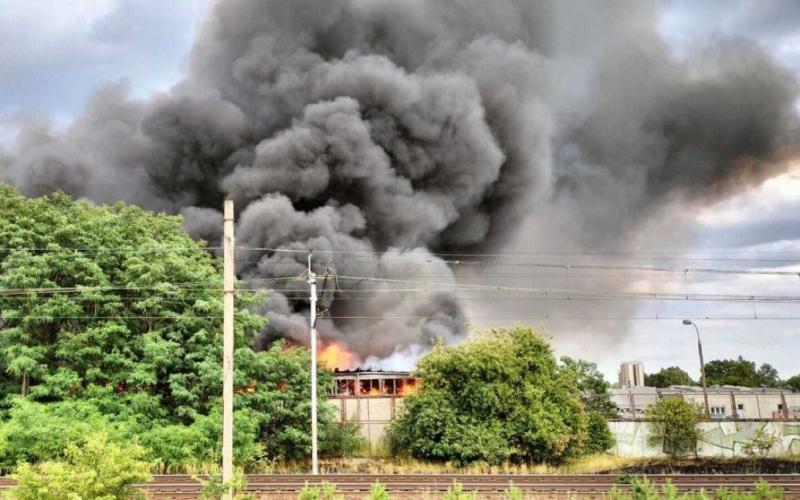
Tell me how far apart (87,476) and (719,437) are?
97.2ft

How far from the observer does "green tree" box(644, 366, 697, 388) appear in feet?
307

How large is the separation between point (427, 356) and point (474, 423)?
130 inches

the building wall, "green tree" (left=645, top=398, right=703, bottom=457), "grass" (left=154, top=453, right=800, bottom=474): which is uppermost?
the building wall

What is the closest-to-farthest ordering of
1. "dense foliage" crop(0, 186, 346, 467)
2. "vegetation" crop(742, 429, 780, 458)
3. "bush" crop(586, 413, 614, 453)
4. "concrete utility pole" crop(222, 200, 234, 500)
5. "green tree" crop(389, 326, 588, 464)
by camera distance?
"concrete utility pole" crop(222, 200, 234, 500) → "dense foliage" crop(0, 186, 346, 467) → "green tree" crop(389, 326, 588, 464) → "vegetation" crop(742, 429, 780, 458) → "bush" crop(586, 413, 614, 453)

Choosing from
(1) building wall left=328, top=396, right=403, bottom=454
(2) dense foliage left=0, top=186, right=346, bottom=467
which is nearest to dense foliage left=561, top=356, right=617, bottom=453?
(1) building wall left=328, top=396, right=403, bottom=454

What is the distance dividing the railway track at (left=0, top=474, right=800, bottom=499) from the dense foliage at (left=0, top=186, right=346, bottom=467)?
8.54 feet

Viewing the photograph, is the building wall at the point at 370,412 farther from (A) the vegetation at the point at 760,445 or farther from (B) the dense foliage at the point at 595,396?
(A) the vegetation at the point at 760,445

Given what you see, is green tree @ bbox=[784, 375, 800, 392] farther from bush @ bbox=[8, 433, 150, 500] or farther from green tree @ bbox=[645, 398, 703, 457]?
Answer: bush @ bbox=[8, 433, 150, 500]

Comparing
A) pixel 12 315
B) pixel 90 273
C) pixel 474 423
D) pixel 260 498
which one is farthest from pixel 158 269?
pixel 474 423

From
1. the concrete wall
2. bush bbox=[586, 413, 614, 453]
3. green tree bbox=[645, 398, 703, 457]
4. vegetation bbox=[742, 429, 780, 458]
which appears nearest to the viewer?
vegetation bbox=[742, 429, 780, 458]

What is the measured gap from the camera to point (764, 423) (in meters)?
30.7

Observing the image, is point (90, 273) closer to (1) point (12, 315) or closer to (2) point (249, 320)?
(1) point (12, 315)

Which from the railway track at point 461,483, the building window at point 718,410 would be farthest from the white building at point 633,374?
the railway track at point 461,483

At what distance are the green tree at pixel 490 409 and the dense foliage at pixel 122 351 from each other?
4215 mm
